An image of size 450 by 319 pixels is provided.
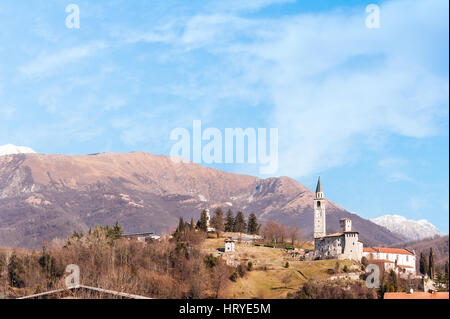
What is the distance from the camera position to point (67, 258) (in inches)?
3110

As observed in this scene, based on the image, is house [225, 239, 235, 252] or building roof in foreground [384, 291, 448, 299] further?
house [225, 239, 235, 252]

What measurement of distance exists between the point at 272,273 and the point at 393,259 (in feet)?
75.7

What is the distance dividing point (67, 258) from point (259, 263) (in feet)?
92.9

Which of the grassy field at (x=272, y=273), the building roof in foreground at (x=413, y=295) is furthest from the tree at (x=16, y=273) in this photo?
the building roof in foreground at (x=413, y=295)

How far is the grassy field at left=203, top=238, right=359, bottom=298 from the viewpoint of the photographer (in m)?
75.6

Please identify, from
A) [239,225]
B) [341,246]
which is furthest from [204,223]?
[341,246]

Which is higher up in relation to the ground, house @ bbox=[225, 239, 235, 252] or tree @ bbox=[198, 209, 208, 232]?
tree @ bbox=[198, 209, 208, 232]

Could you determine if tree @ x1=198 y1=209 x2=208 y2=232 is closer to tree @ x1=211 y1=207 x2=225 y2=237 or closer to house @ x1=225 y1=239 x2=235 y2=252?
tree @ x1=211 y1=207 x2=225 y2=237

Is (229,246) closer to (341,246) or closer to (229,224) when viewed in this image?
(341,246)

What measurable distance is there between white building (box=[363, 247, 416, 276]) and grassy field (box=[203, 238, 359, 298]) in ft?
20.0

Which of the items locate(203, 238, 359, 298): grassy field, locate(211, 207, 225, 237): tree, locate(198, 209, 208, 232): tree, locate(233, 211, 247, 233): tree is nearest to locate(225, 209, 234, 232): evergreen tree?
locate(233, 211, 247, 233): tree
